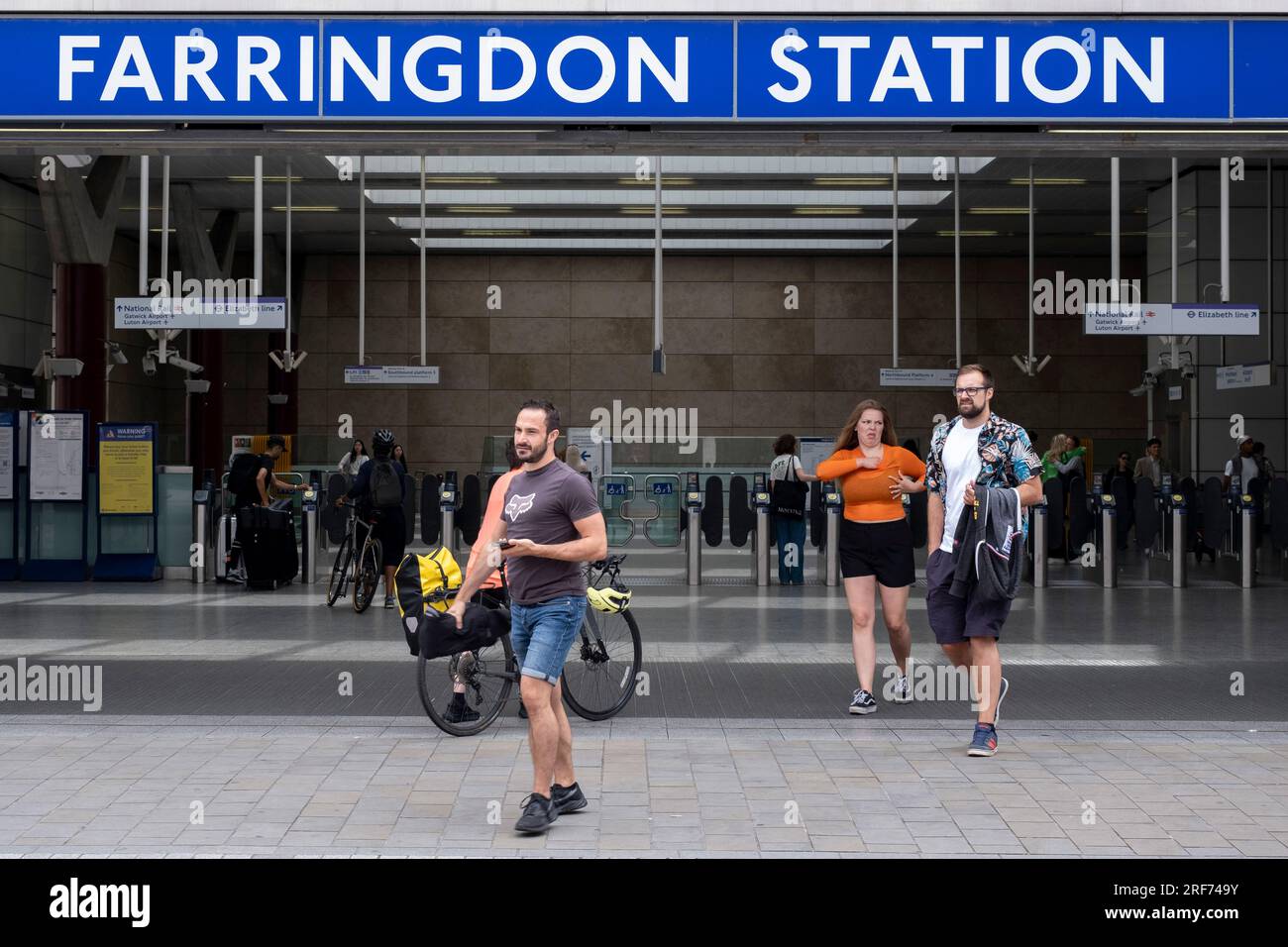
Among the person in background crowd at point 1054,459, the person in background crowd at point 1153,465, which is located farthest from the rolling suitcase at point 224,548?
the person in background crowd at point 1153,465

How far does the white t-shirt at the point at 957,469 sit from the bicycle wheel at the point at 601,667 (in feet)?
5.63

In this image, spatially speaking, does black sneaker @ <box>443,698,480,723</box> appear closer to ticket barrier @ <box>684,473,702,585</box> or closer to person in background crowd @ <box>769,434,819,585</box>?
person in background crowd @ <box>769,434,819,585</box>

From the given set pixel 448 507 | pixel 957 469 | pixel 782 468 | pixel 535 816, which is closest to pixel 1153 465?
pixel 782 468

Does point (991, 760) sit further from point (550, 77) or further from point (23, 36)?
point (23, 36)

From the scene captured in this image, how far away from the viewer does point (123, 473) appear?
14.9 metres

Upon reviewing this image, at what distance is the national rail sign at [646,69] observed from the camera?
711cm

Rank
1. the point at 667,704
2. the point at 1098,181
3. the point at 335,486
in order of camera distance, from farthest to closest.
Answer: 1. the point at 1098,181
2. the point at 335,486
3. the point at 667,704

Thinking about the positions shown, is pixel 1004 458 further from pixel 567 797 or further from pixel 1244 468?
pixel 1244 468

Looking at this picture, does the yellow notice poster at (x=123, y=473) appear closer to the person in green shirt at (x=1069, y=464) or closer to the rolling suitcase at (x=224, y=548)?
the rolling suitcase at (x=224, y=548)

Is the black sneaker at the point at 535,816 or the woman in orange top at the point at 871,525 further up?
the woman in orange top at the point at 871,525
